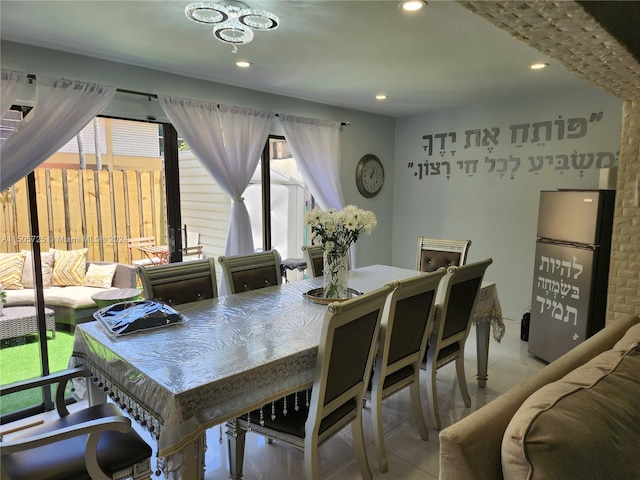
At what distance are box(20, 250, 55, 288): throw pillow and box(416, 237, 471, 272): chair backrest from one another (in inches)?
116

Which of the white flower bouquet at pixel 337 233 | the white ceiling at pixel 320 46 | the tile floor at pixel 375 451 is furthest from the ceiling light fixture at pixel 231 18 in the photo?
the tile floor at pixel 375 451

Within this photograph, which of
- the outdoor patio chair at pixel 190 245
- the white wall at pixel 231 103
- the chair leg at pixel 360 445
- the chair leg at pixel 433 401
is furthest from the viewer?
the outdoor patio chair at pixel 190 245

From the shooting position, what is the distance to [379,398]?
218cm

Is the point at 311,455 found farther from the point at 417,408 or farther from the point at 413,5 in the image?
the point at 413,5

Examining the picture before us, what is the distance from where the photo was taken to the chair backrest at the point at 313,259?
3.35m

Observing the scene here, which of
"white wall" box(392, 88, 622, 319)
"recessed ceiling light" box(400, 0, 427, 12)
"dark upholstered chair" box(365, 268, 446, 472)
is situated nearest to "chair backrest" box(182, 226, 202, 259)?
"dark upholstered chair" box(365, 268, 446, 472)

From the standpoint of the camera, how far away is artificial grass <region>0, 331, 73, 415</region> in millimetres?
2932

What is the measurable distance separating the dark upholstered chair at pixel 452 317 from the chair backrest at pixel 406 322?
0.14 m

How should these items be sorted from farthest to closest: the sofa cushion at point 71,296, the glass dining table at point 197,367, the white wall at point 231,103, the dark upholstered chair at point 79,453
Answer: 1. the sofa cushion at point 71,296
2. the white wall at point 231,103
3. the glass dining table at point 197,367
4. the dark upholstered chair at point 79,453

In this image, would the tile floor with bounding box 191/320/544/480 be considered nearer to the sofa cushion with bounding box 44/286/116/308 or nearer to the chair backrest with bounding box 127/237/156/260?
the sofa cushion with bounding box 44/286/116/308

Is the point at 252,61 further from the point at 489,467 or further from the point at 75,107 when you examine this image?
the point at 489,467

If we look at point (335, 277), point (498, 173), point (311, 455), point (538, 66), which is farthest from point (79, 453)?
point (498, 173)

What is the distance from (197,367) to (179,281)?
41.9 inches

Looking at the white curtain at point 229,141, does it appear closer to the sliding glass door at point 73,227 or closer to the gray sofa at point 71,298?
the sliding glass door at point 73,227
